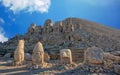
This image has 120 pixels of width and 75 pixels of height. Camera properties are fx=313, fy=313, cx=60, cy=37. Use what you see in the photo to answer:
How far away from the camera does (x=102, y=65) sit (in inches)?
1157

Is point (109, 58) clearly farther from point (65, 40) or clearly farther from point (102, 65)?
point (65, 40)

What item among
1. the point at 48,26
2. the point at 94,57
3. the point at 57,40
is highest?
the point at 48,26

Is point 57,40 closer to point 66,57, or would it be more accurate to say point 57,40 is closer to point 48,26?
point 48,26

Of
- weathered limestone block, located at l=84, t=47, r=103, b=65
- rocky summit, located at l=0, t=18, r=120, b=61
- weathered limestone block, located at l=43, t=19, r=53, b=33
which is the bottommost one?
weathered limestone block, located at l=84, t=47, r=103, b=65

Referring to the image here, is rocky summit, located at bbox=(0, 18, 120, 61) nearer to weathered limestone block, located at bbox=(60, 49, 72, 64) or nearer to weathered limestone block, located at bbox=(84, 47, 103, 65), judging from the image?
weathered limestone block, located at bbox=(60, 49, 72, 64)

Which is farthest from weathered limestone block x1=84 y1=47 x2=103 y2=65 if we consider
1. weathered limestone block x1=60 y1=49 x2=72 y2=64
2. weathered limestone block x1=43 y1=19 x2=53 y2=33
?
weathered limestone block x1=43 y1=19 x2=53 y2=33

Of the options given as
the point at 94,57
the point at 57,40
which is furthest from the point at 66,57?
the point at 57,40

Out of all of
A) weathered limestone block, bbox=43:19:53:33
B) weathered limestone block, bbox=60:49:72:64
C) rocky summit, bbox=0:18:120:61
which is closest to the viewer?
weathered limestone block, bbox=60:49:72:64

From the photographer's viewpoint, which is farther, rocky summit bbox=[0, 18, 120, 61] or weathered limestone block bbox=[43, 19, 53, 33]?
weathered limestone block bbox=[43, 19, 53, 33]

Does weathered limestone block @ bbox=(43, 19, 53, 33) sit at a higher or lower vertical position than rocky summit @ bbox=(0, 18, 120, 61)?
higher

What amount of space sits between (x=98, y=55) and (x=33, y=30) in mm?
42592

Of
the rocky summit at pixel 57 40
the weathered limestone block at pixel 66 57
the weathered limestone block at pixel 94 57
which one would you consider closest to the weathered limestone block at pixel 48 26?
the rocky summit at pixel 57 40

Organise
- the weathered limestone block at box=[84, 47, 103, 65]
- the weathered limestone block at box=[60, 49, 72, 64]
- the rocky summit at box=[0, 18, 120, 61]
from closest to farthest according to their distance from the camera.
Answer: the weathered limestone block at box=[84, 47, 103, 65], the weathered limestone block at box=[60, 49, 72, 64], the rocky summit at box=[0, 18, 120, 61]

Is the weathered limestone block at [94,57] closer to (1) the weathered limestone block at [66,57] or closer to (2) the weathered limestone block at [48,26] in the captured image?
(1) the weathered limestone block at [66,57]
